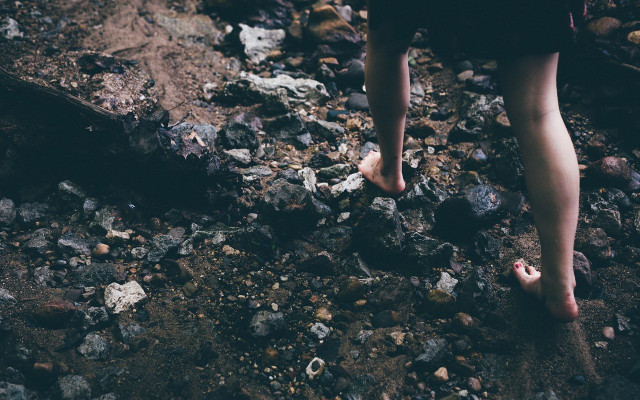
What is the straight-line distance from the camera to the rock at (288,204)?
6.03ft

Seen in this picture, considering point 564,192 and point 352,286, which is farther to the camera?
point 352,286

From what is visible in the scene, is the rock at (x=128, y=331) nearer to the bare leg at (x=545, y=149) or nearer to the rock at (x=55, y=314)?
the rock at (x=55, y=314)

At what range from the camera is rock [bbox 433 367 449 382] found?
4.55 feet

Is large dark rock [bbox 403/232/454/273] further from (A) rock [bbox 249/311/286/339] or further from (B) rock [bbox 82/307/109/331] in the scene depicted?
(B) rock [bbox 82/307/109/331]

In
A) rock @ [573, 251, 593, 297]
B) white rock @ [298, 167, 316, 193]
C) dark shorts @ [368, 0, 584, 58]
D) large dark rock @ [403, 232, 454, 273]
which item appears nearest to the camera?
dark shorts @ [368, 0, 584, 58]

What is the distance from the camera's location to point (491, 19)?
3.97ft

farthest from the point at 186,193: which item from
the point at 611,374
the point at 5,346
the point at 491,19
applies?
the point at 611,374

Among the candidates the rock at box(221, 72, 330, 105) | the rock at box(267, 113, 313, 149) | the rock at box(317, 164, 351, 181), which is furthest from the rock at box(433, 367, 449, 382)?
the rock at box(221, 72, 330, 105)

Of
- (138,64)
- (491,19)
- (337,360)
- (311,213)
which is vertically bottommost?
(337,360)

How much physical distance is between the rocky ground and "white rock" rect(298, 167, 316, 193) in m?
0.01

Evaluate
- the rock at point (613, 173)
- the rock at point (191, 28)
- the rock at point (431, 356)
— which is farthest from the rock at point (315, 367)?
the rock at point (191, 28)

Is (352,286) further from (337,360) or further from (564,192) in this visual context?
(564,192)

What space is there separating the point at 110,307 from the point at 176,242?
1.18 ft

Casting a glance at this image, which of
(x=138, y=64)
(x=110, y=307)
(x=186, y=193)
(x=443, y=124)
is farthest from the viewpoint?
(x=138, y=64)
